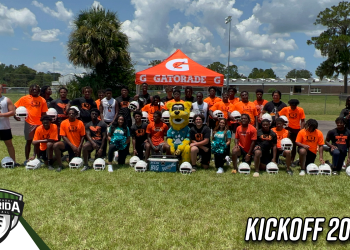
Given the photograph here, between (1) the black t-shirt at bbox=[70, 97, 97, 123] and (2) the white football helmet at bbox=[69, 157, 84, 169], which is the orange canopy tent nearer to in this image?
(1) the black t-shirt at bbox=[70, 97, 97, 123]

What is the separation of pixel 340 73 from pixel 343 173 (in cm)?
3671

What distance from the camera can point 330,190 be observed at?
223 inches

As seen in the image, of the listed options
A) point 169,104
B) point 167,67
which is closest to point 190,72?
point 167,67

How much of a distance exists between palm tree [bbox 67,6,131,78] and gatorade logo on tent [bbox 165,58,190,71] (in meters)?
8.38

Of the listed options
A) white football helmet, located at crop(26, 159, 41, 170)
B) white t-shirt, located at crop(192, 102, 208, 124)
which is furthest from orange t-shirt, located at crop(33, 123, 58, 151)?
white t-shirt, located at crop(192, 102, 208, 124)

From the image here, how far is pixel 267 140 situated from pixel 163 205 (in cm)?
324

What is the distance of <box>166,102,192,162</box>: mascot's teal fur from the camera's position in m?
6.98

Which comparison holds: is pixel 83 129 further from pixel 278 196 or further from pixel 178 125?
pixel 278 196

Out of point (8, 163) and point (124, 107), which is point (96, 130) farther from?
point (8, 163)

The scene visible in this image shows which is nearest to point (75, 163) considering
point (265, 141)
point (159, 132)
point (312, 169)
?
point (159, 132)

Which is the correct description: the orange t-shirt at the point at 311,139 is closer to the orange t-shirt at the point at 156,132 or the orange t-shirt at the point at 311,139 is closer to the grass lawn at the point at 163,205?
the grass lawn at the point at 163,205

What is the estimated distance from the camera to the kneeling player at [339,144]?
6.92 metres

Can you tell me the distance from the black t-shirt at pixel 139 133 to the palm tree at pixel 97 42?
1300 cm

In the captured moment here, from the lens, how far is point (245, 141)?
22.8 ft
